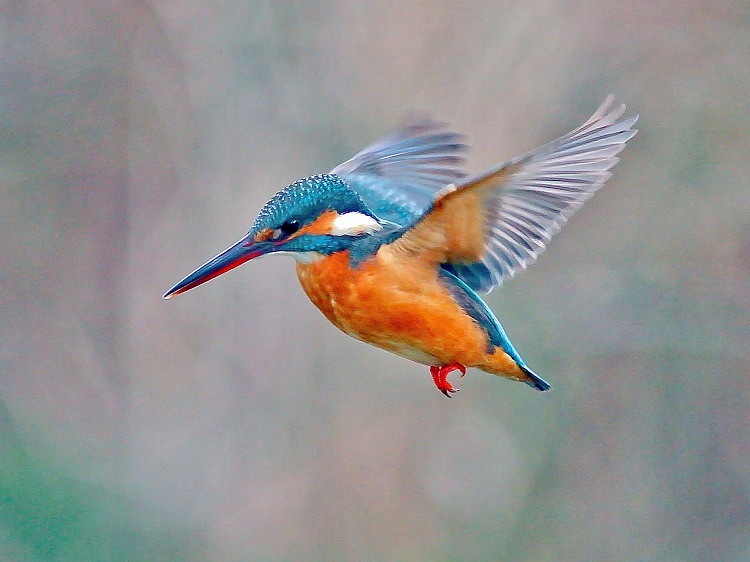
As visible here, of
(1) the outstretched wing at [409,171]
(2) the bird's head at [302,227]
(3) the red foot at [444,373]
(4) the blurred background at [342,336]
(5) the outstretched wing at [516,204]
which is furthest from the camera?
(4) the blurred background at [342,336]

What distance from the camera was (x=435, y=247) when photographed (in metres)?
1.40

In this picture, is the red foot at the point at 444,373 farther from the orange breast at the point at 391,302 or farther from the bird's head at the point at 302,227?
the bird's head at the point at 302,227

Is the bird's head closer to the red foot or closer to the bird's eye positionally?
the bird's eye

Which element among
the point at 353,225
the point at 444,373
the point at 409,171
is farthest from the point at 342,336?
the point at 353,225

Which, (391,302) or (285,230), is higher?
(285,230)

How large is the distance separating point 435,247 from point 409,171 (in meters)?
0.45

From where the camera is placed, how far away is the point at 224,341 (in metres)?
3.23

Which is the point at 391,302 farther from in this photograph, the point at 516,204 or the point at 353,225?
the point at 516,204

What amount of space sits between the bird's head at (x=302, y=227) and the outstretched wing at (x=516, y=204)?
9 centimetres

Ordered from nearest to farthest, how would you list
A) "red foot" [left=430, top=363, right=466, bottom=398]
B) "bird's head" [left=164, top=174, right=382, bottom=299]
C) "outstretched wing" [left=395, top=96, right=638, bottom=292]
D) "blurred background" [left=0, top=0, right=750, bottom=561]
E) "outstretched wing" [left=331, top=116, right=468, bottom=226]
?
"outstretched wing" [left=395, top=96, right=638, bottom=292] → "bird's head" [left=164, top=174, right=382, bottom=299] → "red foot" [left=430, top=363, right=466, bottom=398] → "outstretched wing" [left=331, top=116, right=468, bottom=226] → "blurred background" [left=0, top=0, right=750, bottom=561]

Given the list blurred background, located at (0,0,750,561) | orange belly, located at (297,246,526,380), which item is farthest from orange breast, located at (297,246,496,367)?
blurred background, located at (0,0,750,561)

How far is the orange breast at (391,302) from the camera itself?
137cm

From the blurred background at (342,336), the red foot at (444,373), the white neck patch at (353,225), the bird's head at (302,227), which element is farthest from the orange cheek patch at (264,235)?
the blurred background at (342,336)

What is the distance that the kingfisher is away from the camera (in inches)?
50.0
